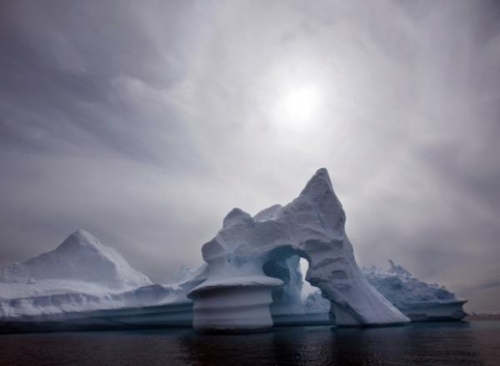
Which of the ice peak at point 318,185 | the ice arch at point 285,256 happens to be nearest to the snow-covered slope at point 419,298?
the ice arch at point 285,256

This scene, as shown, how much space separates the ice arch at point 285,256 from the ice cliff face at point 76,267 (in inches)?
380

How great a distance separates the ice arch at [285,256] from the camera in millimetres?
17344

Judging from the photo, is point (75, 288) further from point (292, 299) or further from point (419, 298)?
point (419, 298)

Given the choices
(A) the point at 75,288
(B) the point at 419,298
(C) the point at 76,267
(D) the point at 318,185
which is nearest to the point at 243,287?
(D) the point at 318,185

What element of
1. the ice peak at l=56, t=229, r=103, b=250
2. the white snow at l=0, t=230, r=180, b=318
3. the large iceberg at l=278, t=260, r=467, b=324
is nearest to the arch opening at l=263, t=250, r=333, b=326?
the large iceberg at l=278, t=260, r=467, b=324

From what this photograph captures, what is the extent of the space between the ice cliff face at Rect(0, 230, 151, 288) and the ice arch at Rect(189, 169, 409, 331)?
9647 mm

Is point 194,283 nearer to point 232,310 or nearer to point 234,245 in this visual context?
point 234,245

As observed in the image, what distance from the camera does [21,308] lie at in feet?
70.5

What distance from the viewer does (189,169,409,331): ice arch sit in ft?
56.9

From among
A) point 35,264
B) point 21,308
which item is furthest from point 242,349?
point 35,264

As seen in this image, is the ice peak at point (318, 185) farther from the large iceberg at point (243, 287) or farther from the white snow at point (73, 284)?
the white snow at point (73, 284)

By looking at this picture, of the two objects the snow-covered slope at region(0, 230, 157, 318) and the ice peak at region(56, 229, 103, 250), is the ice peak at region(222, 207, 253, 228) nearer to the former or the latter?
the snow-covered slope at region(0, 230, 157, 318)

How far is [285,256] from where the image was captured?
2236 centimetres

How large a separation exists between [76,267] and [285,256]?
50.7 ft
